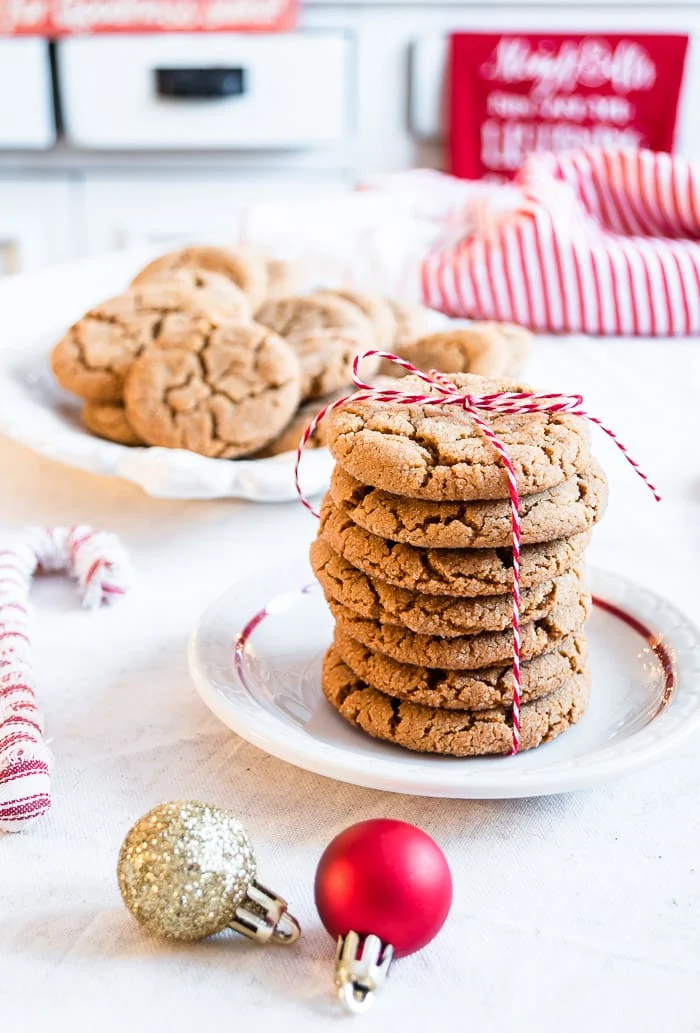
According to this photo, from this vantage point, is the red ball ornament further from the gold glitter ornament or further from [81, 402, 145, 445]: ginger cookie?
[81, 402, 145, 445]: ginger cookie

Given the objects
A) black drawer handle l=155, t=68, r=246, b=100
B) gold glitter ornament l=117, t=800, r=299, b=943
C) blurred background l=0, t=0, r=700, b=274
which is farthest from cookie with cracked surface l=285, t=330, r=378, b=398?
black drawer handle l=155, t=68, r=246, b=100

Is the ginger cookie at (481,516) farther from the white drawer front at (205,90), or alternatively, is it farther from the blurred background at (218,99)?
the white drawer front at (205,90)

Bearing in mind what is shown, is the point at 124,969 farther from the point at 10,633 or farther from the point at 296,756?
the point at 10,633

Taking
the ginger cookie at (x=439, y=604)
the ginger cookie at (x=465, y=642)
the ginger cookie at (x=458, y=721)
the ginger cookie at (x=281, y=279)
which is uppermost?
the ginger cookie at (x=281, y=279)

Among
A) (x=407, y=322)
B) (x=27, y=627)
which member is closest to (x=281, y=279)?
(x=407, y=322)

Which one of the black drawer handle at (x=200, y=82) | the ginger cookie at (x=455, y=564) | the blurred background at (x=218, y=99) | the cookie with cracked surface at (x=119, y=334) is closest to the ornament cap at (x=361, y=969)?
the ginger cookie at (x=455, y=564)

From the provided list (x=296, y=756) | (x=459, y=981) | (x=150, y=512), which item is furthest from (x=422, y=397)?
(x=150, y=512)

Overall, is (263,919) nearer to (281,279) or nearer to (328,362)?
(328,362)
